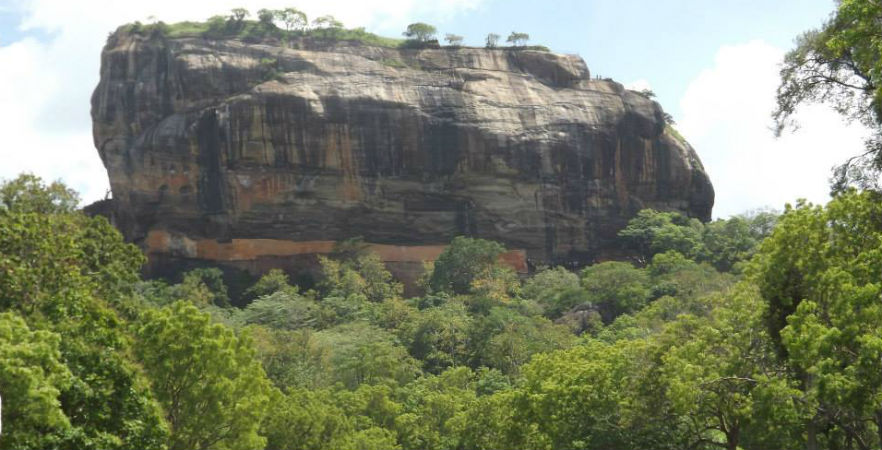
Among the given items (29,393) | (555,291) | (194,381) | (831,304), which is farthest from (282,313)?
(831,304)

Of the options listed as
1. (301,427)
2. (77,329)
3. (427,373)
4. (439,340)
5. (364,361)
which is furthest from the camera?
(439,340)

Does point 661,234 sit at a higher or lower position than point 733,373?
higher

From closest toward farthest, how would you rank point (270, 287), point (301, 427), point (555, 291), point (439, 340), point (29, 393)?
point (29, 393) → point (301, 427) → point (439, 340) → point (555, 291) → point (270, 287)

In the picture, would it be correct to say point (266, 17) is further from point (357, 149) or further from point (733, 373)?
point (733, 373)

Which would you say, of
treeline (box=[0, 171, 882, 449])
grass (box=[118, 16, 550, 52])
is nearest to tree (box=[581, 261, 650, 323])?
treeline (box=[0, 171, 882, 449])

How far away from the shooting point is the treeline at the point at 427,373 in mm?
15078

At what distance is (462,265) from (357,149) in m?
8.27

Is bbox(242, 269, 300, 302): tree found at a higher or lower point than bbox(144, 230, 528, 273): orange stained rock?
lower

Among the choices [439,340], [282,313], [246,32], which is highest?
[246,32]

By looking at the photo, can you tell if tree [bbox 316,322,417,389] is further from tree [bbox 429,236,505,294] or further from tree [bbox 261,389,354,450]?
tree [bbox 429,236,505,294]

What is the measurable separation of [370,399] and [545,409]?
8030 millimetres

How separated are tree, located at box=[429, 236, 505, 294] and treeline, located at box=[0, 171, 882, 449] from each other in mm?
13459

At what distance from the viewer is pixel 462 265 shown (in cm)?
5488

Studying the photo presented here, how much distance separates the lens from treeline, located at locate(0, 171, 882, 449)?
15.1 metres
